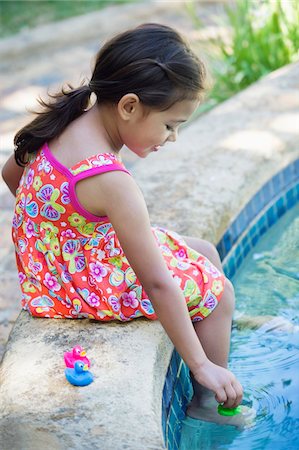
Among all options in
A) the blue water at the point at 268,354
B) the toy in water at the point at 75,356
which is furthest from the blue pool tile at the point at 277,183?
the toy in water at the point at 75,356

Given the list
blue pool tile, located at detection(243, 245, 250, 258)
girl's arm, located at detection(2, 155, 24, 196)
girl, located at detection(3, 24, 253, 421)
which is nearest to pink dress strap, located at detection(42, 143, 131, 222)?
girl, located at detection(3, 24, 253, 421)

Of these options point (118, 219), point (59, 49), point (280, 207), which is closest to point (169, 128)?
point (118, 219)

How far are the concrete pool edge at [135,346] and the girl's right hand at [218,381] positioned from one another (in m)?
0.11

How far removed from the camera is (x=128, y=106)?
205cm

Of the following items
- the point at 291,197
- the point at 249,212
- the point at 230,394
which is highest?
the point at 230,394

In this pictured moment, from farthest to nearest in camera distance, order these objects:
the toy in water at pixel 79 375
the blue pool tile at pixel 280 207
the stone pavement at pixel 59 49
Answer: the stone pavement at pixel 59 49 < the blue pool tile at pixel 280 207 < the toy in water at pixel 79 375

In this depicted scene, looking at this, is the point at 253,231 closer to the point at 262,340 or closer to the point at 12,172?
the point at 262,340

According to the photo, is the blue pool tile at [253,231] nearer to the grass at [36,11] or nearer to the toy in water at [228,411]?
the toy in water at [228,411]

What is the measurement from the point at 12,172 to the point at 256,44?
2.58 meters

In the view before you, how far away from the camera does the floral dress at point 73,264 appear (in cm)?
214

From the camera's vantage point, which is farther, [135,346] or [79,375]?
[135,346]

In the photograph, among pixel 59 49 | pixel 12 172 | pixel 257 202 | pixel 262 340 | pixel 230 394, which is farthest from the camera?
pixel 59 49

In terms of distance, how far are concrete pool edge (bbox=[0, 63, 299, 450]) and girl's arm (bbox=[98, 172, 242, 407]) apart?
10 cm

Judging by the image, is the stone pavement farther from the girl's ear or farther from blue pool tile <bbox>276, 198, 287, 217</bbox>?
the girl's ear
